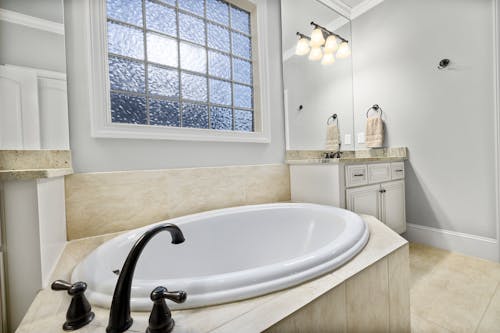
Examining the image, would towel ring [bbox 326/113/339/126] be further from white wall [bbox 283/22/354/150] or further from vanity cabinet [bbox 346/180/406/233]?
vanity cabinet [bbox 346/180/406/233]

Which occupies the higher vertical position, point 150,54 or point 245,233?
point 150,54

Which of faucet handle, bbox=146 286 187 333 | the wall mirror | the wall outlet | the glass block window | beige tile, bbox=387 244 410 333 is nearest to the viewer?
faucet handle, bbox=146 286 187 333

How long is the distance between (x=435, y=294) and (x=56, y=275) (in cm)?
188

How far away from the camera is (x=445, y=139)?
1818mm

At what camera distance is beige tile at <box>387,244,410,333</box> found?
2.55 feet

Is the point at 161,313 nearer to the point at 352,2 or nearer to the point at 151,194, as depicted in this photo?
the point at 151,194

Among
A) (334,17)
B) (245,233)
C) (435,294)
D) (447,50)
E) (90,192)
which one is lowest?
(435,294)

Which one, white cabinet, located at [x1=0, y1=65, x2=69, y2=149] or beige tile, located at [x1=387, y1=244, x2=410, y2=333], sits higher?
white cabinet, located at [x1=0, y1=65, x2=69, y2=149]

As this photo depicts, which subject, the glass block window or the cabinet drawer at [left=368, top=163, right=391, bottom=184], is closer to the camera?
the glass block window

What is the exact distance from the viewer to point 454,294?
124 centimetres

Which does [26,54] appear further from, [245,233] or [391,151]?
[391,151]

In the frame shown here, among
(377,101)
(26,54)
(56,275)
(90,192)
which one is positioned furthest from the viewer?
(377,101)

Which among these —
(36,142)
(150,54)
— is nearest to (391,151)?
(150,54)

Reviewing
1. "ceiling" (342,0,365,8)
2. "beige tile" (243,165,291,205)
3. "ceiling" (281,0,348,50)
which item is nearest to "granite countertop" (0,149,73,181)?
"beige tile" (243,165,291,205)
